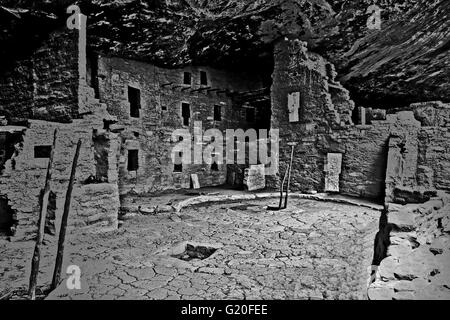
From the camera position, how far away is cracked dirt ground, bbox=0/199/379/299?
396 centimetres

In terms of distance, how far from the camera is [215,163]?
16.5 m

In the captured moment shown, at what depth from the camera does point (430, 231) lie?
5379 mm

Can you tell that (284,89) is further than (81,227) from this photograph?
Yes

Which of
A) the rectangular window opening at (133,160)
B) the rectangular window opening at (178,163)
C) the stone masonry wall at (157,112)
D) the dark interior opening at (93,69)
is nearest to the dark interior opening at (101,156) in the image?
the stone masonry wall at (157,112)

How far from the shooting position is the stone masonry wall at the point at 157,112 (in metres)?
12.5

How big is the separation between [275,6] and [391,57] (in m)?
5.95

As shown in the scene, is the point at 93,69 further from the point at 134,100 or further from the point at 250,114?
the point at 250,114

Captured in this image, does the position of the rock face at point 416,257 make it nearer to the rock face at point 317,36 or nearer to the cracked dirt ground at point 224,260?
the cracked dirt ground at point 224,260

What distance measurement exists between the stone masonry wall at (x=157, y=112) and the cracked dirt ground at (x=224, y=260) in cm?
562

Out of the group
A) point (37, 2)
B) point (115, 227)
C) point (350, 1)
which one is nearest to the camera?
point (115, 227)

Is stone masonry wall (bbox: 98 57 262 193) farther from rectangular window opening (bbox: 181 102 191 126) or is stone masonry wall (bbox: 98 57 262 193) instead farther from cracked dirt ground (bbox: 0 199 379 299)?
cracked dirt ground (bbox: 0 199 379 299)
